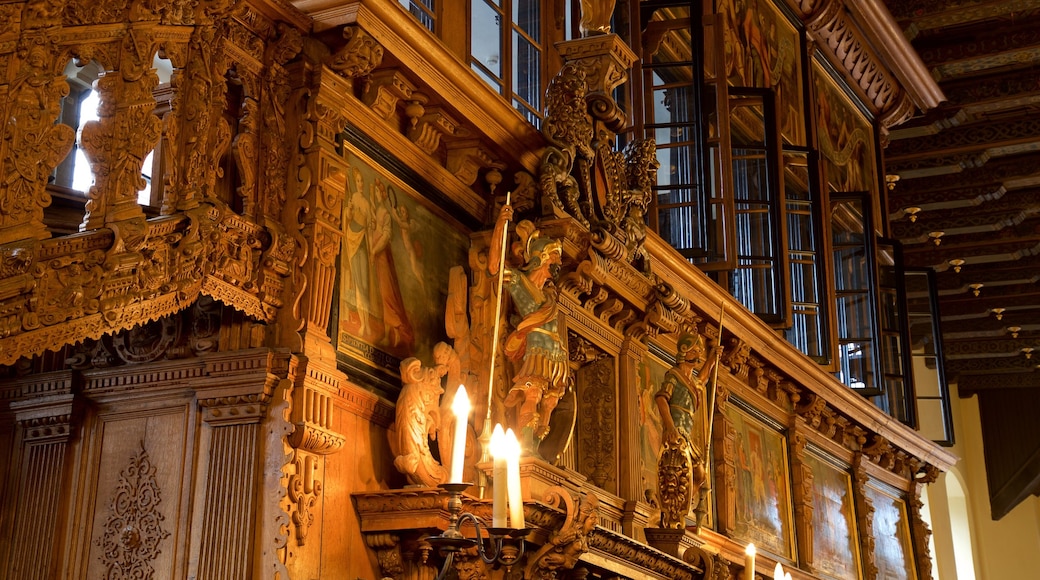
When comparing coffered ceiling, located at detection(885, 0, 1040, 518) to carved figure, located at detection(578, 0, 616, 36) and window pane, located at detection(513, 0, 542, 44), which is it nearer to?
window pane, located at detection(513, 0, 542, 44)

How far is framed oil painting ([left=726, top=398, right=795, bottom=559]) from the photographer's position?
9961 mm

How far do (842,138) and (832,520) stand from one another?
14.9ft

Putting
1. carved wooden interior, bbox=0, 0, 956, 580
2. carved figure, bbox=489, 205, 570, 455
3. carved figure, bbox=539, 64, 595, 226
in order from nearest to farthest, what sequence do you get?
carved wooden interior, bbox=0, 0, 956, 580 < carved figure, bbox=489, 205, 570, 455 < carved figure, bbox=539, 64, 595, 226

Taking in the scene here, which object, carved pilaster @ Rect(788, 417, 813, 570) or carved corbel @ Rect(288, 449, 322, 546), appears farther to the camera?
carved pilaster @ Rect(788, 417, 813, 570)

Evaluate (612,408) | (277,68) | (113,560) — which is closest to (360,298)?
(277,68)

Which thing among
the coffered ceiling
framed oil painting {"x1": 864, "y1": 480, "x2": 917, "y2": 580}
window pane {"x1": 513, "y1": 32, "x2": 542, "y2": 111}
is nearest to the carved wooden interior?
window pane {"x1": 513, "y1": 32, "x2": 542, "y2": 111}

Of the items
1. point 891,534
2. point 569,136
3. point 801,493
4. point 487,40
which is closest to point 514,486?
point 569,136

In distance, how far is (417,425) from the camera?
5.90 meters

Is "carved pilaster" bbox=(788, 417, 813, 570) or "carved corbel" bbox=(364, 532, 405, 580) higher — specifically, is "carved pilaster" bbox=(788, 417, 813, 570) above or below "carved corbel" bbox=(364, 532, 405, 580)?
above

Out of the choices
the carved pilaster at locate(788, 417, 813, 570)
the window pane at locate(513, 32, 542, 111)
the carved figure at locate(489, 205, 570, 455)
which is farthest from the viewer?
the carved pilaster at locate(788, 417, 813, 570)

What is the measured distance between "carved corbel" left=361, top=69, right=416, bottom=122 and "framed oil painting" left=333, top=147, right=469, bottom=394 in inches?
9.6

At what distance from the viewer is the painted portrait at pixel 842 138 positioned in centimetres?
1385

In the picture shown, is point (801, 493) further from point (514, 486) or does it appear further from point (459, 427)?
point (514, 486)

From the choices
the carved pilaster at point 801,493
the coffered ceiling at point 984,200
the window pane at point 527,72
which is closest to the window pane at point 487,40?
the window pane at point 527,72
